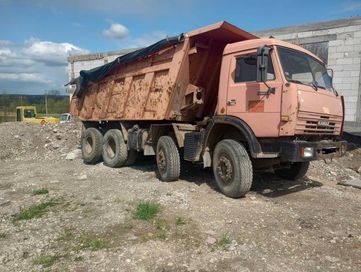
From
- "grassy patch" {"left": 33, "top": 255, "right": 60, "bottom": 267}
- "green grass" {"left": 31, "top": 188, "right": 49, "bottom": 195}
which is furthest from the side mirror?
"green grass" {"left": 31, "top": 188, "right": 49, "bottom": 195}

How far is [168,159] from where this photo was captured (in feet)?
26.4

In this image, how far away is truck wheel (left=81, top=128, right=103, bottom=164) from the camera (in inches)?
444

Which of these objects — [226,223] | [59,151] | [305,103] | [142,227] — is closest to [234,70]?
[305,103]

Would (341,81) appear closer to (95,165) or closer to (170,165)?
(170,165)

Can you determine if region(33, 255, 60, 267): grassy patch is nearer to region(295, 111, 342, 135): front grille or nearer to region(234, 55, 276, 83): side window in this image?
region(295, 111, 342, 135): front grille

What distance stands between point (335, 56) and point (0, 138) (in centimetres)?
1213

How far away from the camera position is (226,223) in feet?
18.0

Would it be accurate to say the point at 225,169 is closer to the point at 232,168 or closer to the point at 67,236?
the point at 232,168

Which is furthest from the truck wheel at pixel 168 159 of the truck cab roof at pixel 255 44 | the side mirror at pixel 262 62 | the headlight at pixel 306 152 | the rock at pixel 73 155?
the rock at pixel 73 155

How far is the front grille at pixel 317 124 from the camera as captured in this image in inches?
235

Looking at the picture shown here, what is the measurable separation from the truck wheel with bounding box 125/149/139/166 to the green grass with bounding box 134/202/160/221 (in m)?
4.15

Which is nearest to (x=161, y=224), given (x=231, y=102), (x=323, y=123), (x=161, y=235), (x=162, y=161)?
(x=161, y=235)

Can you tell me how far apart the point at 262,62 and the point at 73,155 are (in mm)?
8385

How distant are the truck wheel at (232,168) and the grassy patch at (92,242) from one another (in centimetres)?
254
